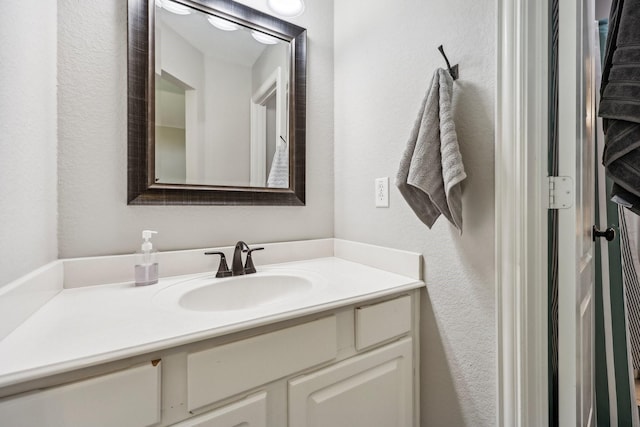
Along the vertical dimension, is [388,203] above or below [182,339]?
above

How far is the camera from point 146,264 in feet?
3.03

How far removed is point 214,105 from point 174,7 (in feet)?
1.22

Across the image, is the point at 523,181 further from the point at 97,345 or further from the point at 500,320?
the point at 97,345

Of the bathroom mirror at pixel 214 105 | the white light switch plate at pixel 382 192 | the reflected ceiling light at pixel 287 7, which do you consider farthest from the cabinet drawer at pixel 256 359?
the reflected ceiling light at pixel 287 7

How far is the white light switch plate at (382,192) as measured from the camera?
1.09 m

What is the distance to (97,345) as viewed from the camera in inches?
20.8

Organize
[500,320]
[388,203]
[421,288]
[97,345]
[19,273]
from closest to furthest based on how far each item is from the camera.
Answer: [97,345]
[19,273]
[500,320]
[421,288]
[388,203]

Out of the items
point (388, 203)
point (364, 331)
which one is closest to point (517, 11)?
point (388, 203)

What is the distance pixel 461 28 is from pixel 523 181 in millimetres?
502

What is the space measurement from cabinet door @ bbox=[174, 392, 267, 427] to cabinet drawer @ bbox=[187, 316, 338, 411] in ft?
0.10

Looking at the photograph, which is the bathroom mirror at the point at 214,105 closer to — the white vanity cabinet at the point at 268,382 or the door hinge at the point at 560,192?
the white vanity cabinet at the point at 268,382

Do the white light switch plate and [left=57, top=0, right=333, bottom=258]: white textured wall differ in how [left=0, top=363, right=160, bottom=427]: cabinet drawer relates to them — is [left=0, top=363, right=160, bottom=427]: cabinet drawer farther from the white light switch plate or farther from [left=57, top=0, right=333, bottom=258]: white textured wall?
the white light switch plate

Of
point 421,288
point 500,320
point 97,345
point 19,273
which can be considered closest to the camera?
point 97,345

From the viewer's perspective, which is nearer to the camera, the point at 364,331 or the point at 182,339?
the point at 182,339
